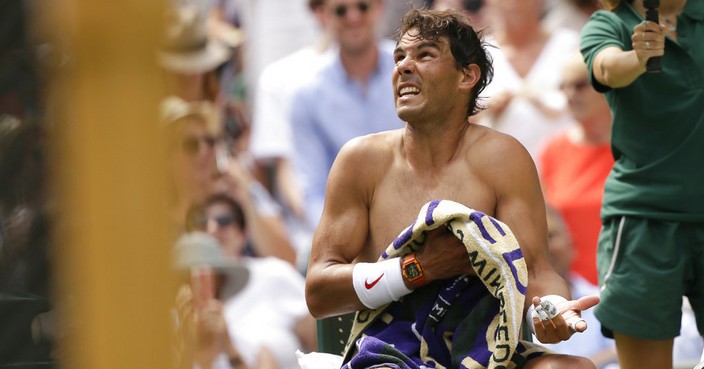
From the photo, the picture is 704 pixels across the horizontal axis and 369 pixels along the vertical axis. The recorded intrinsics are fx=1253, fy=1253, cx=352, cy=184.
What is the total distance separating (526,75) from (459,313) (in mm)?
3420

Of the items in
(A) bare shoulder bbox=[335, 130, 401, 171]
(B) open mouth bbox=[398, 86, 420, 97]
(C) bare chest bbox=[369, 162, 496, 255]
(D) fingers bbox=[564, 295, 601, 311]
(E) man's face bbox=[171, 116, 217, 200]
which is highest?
(E) man's face bbox=[171, 116, 217, 200]

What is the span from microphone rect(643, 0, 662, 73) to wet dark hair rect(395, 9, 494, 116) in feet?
1.56

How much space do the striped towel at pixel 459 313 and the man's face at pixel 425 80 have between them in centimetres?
35

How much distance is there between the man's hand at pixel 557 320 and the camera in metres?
3.13

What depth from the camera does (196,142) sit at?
261 inches

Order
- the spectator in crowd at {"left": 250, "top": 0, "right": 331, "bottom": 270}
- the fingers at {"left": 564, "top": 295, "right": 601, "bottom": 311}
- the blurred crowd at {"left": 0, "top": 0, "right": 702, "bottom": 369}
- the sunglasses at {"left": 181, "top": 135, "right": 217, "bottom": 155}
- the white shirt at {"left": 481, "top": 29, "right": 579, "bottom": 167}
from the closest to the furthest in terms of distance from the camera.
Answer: the fingers at {"left": 564, "top": 295, "right": 601, "bottom": 311} < the blurred crowd at {"left": 0, "top": 0, "right": 702, "bottom": 369} < the white shirt at {"left": 481, "top": 29, "right": 579, "bottom": 167} < the sunglasses at {"left": 181, "top": 135, "right": 217, "bottom": 155} < the spectator in crowd at {"left": 250, "top": 0, "right": 331, "bottom": 270}

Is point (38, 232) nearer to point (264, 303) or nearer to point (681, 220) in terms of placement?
point (681, 220)

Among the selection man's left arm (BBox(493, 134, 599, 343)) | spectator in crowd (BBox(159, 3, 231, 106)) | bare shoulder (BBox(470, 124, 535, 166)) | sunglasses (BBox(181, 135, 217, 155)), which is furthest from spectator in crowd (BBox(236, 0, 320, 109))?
man's left arm (BBox(493, 134, 599, 343))

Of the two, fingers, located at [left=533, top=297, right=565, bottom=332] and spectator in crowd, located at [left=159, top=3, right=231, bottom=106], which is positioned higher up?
spectator in crowd, located at [left=159, top=3, right=231, bottom=106]

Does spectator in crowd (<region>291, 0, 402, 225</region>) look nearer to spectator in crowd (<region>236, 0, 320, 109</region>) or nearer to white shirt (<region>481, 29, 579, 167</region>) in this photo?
spectator in crowd (<region>236, 0, 320, 109</region>)

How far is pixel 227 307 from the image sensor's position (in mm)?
6367

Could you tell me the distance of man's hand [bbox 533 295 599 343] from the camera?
3.13 meters

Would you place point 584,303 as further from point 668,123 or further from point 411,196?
point 668,123

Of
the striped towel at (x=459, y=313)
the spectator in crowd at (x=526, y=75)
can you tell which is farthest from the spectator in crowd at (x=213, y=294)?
the striped towel at (x=459, y=313)
